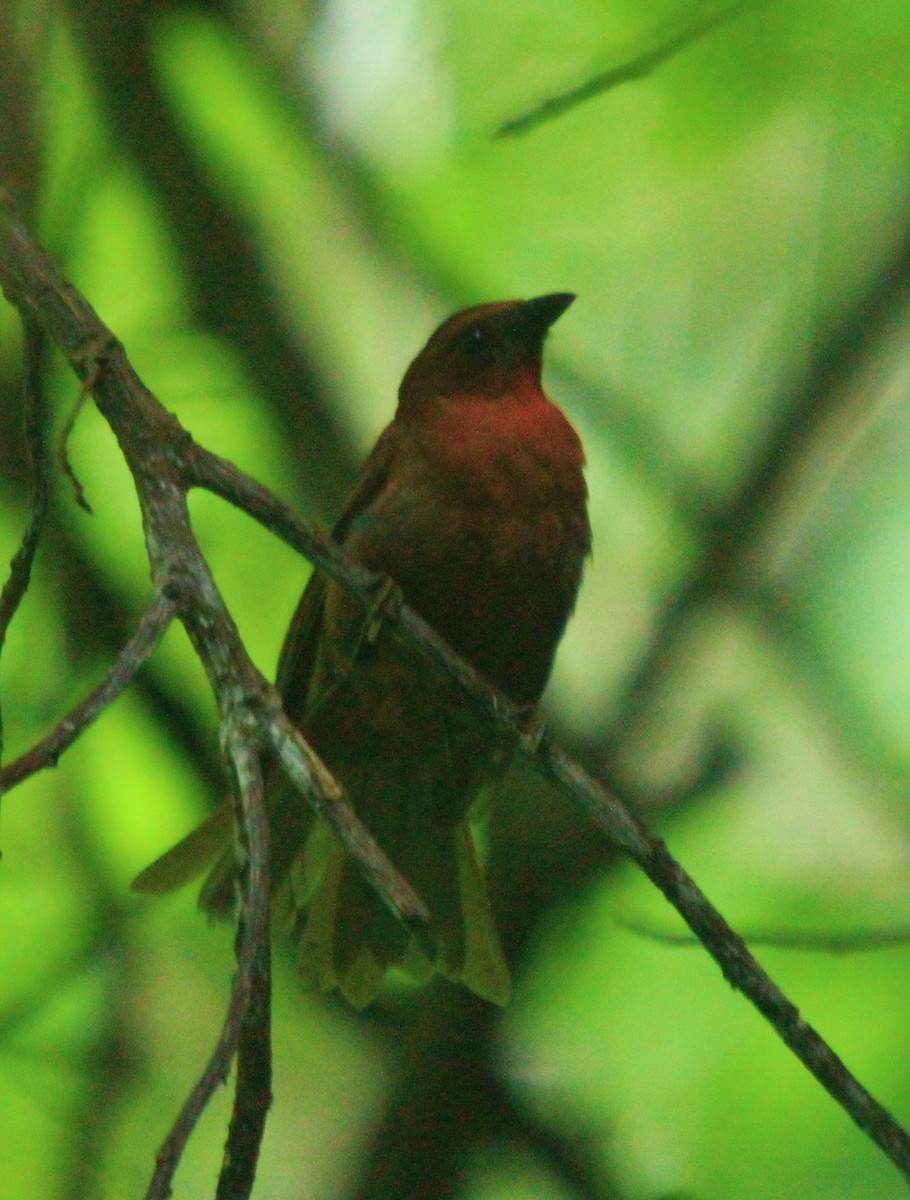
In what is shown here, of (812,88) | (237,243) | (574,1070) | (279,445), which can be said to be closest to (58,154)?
(237,243)

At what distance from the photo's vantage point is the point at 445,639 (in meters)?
3.50

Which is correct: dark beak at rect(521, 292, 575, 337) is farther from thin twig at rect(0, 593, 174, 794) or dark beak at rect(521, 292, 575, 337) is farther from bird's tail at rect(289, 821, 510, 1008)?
thin twig at rect(0, 593, 174, 794)

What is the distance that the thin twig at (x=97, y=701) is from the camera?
5.69 ft

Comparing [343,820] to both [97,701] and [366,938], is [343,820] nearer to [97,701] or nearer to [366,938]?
[97,701]

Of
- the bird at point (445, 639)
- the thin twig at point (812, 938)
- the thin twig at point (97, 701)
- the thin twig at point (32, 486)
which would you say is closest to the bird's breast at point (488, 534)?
the bird at point (445, 639)

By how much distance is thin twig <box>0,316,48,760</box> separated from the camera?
221 centimetres

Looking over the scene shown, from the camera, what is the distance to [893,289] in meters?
5.58

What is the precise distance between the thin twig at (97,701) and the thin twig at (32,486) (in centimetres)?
23

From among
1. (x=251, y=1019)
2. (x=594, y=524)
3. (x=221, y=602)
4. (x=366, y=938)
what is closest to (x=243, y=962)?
(x=251, y=1019)

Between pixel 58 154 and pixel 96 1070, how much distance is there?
290cm

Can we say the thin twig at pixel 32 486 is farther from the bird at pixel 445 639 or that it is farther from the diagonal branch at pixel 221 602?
the bird at pixel 445 639

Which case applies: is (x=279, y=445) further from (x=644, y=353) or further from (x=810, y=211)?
(x=810, y=211)

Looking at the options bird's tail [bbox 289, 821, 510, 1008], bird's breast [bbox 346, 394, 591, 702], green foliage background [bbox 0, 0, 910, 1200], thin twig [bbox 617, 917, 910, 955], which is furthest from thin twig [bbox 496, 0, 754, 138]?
thin twig [bbox 617, 917, 910, 955]

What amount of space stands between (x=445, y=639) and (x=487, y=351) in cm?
76
